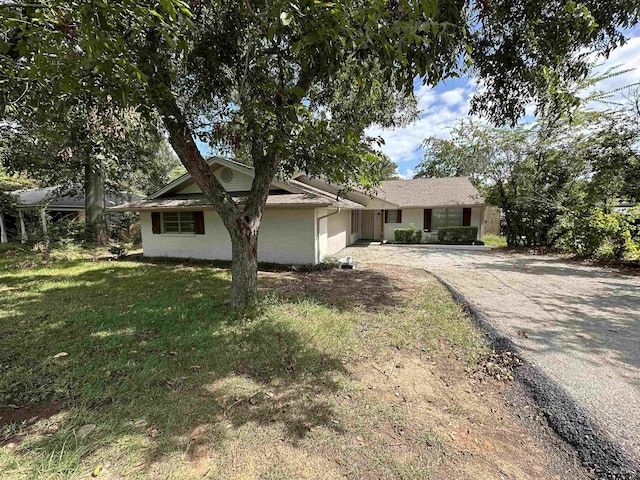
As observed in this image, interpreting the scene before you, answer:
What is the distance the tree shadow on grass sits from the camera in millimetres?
2545

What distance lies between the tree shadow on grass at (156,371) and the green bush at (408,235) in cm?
1245

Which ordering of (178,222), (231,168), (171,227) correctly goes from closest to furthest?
(231,168), (178,222), (171,227)

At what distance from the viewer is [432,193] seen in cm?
1752

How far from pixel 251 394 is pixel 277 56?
203 inches

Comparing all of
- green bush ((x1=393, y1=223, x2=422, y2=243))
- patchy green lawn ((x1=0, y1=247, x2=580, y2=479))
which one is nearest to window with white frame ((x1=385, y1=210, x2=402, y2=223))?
green bush ((x1=393, y1=223, x2=422, y2=243))

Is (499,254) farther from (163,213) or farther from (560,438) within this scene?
(163,213)

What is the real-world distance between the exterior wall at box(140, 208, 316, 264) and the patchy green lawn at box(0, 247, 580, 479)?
14.1 ft

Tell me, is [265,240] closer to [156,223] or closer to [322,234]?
[322,234]

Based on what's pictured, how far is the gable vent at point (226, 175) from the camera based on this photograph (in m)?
11.1

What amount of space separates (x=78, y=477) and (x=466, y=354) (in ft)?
13.9

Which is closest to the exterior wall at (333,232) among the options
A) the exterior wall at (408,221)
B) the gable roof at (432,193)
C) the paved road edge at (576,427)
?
the exterior wall at (408,221)

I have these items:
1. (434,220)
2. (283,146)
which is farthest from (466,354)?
(434,220)

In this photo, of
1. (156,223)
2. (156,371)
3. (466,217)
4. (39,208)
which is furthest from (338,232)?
(39,208)

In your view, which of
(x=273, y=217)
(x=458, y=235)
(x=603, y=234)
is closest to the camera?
(x=603, y=234)
